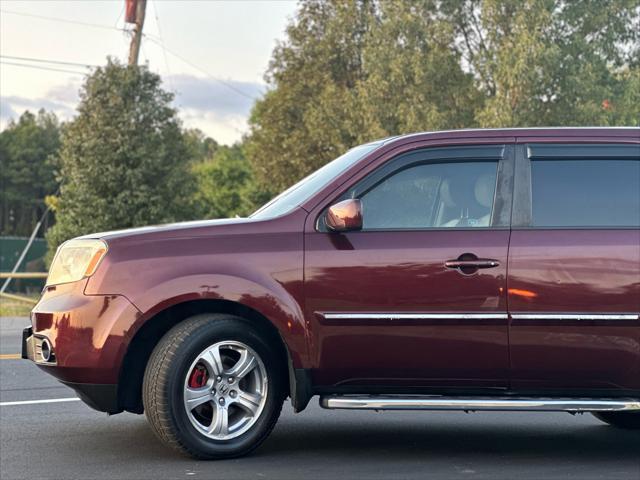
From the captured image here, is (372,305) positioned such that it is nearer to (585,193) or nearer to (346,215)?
(346,215)

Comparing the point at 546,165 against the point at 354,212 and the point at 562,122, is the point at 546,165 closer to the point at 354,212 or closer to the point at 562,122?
the point at 354,212

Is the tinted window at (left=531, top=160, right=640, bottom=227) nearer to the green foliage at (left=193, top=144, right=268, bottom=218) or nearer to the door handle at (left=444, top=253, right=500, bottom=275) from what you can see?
the door handle at (left=444, top=253, right=500, bottom=275)

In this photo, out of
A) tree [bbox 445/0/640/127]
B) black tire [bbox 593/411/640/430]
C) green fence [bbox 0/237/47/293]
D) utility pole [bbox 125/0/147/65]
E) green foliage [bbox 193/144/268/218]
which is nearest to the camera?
black tire [bbox 593/411/640/430]

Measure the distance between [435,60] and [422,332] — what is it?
137 feet

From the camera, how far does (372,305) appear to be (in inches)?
245

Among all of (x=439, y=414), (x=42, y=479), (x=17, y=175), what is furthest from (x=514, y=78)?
(x=17, y=175)

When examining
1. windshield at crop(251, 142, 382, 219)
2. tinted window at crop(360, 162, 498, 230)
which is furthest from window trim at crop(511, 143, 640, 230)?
windshield at crop(251, 142, 382, 219)

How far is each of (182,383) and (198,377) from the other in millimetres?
120

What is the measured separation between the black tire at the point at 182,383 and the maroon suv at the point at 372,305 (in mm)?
11

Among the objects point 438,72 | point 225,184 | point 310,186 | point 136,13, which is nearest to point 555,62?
point 438,72

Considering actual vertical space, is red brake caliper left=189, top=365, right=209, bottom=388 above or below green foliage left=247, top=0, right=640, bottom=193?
below

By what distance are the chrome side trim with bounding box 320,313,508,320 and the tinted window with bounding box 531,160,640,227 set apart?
2.00 feet

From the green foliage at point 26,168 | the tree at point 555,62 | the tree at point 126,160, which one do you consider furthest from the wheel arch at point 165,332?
the green foliage at point 26,168

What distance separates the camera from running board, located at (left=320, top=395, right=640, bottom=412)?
6.09 meters
